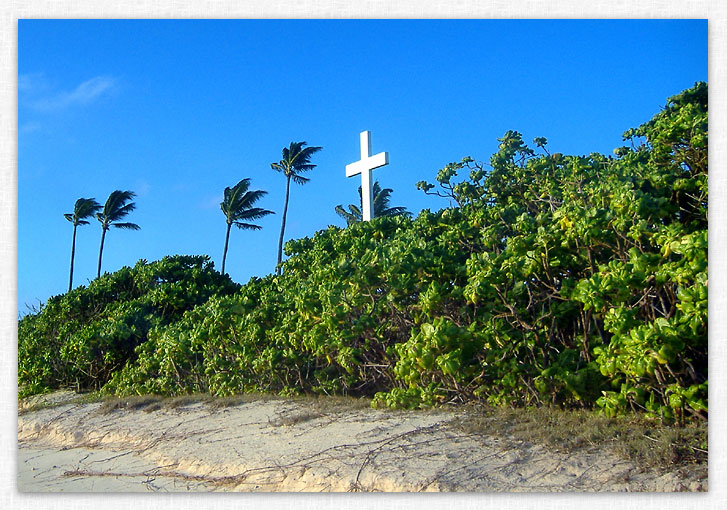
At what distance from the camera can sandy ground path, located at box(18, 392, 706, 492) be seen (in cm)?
406

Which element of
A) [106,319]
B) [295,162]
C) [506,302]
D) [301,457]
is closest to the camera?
[301,457]

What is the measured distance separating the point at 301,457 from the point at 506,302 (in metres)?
1.95

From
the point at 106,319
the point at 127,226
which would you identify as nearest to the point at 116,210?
the point at 127,226

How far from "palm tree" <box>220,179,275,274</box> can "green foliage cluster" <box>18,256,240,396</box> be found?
17843 millimetres

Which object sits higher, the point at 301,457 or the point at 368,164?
the point at 368,164

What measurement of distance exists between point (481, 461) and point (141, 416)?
176 inches

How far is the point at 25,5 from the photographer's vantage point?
498cm

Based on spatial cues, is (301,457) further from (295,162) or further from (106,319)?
(295,162)

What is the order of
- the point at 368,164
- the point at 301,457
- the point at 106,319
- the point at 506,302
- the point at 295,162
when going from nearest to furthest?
the point at 301,457
the point at 506,302
the point at 368,164
the point at 106,319
the point at 295,162

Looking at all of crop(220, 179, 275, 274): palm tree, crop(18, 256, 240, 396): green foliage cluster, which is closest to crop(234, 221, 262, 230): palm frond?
crop(220, 179, 275, 274): palm tree

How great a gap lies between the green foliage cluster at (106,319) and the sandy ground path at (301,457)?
246 centimetres

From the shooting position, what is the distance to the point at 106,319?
10484 mm

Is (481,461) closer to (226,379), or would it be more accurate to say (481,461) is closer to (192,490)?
(192,490)

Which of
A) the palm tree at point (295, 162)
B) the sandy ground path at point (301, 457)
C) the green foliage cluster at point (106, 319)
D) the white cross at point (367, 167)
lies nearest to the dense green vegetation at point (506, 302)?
the white cross at point (367, 167)
